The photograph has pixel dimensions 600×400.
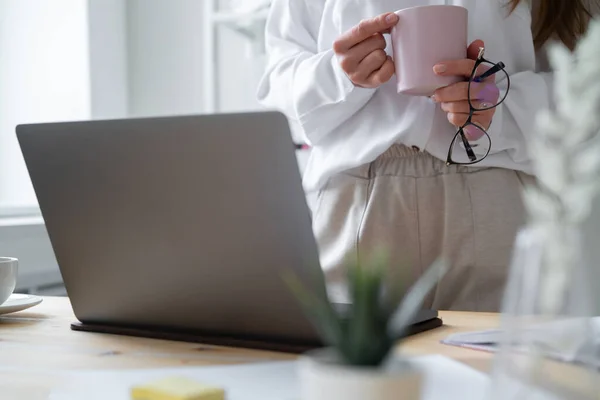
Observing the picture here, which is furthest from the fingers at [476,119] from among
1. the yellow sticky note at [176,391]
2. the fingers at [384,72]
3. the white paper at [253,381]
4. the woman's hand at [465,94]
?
the yellow sticky note at [176,391]

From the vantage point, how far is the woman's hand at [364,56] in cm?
107

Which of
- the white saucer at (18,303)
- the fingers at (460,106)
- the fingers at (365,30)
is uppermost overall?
the fingers at (365,30)

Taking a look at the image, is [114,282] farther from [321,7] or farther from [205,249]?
[321,7]

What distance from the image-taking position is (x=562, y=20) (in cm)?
125

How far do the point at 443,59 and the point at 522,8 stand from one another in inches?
11.4

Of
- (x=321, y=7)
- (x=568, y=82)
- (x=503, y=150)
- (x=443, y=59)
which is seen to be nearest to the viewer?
(x=568, y=82)

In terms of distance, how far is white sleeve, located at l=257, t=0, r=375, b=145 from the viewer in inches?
46.9

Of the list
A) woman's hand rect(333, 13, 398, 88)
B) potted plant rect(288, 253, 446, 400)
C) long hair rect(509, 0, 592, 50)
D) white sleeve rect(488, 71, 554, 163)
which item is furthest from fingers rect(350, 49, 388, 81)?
potted plant rect(288, 253, 446, 400)

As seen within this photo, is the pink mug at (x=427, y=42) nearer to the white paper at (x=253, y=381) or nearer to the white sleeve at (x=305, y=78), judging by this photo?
the white sleeve at (x=305, y=78)

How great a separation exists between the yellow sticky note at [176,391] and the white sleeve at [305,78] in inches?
26.5

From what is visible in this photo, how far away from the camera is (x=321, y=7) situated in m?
1.36

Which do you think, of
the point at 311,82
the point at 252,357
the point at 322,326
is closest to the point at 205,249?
the point at 252,357

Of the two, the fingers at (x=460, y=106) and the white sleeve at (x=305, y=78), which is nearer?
the fingers at (x=460, y=106)

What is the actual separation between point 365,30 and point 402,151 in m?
0.23
